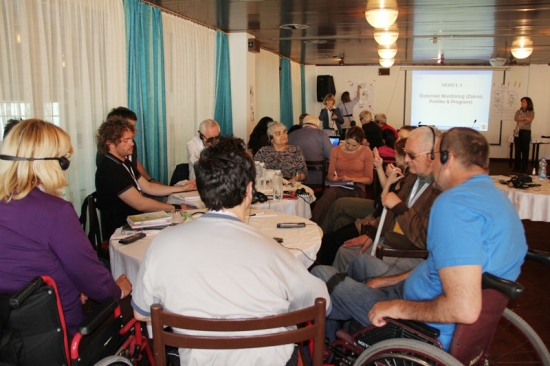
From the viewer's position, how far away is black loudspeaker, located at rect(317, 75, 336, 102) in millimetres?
13594

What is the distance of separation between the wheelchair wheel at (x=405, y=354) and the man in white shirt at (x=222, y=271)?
352 mm

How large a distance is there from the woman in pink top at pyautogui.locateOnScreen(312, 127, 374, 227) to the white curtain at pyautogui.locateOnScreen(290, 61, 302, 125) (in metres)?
7.03

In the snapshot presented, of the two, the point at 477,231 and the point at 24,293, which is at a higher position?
the point at 477,231

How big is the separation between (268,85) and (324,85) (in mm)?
4079

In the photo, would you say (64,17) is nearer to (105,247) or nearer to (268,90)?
(105,247)

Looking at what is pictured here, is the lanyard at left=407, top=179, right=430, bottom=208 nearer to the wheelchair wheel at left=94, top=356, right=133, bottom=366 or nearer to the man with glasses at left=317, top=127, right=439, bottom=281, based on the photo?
the man with glasses at left=317, top=127, right=439, bottom=281

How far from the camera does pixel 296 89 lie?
12750 mm

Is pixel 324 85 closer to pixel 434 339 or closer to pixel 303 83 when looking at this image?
pixel 303 83

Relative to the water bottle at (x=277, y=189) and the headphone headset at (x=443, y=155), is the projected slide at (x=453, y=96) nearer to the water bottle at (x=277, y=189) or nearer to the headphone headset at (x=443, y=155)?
the water bottle at (x=277, y=189)

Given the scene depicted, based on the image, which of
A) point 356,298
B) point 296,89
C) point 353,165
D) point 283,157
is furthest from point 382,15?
point 296,89

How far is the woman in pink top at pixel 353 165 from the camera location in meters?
5.07

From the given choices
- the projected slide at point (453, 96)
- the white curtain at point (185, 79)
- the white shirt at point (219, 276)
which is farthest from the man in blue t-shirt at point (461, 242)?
the projected slide at point (453, 96)

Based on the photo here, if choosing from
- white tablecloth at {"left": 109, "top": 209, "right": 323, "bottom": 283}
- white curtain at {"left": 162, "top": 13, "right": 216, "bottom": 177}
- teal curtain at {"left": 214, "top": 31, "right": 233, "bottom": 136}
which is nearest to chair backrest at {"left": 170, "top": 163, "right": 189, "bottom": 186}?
white curtain at {"left": 162, "top": 13, "right": 216, "bottom": 177}

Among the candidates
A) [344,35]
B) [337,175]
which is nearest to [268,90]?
[344,35]
